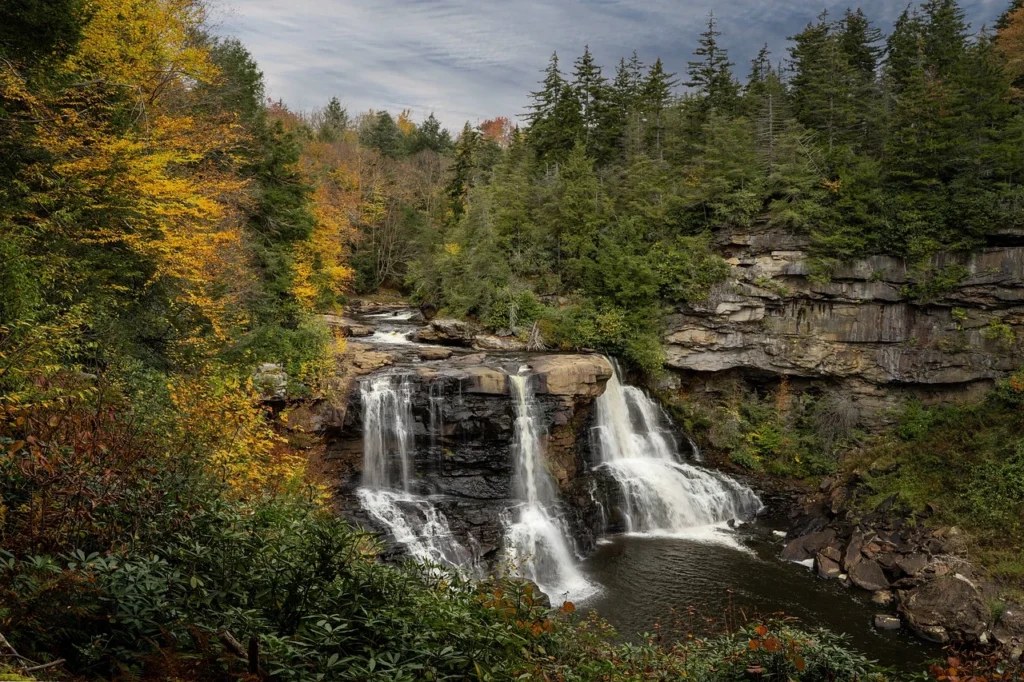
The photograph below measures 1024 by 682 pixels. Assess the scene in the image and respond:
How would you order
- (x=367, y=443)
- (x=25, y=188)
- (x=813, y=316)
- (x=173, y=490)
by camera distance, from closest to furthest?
(x=173, y=490) < (x=25, y=188) < (x=367, y=443) < (x=813, y=316)

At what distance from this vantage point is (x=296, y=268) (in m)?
19.7

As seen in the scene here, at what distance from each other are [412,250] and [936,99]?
29.6 metres

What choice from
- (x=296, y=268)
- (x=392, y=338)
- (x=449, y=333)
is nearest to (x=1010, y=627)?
(x=449, y=333)

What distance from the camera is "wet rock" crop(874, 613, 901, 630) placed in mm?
13125

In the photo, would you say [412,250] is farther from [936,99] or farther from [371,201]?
[936,99]

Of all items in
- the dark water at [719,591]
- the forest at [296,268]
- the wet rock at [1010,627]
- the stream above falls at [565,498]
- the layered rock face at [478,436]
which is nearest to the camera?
the forest at [296,268]

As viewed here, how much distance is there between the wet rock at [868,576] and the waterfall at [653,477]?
3.93m

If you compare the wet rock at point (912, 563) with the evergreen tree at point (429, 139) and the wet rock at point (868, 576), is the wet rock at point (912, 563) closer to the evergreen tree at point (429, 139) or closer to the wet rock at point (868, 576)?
the wet rock at point (868, 576)

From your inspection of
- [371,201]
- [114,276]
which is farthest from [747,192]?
[371,201]

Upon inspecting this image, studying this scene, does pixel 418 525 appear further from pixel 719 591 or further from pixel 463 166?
pixel 463 166

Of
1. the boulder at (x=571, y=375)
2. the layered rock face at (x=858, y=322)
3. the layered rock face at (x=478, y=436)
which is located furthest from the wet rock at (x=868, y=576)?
the layered rock face at (x=858, y=322)

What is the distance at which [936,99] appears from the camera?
20688 millimetres

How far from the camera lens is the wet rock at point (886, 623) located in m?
13.1

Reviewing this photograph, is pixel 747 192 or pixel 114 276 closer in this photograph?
pixel 114 276
